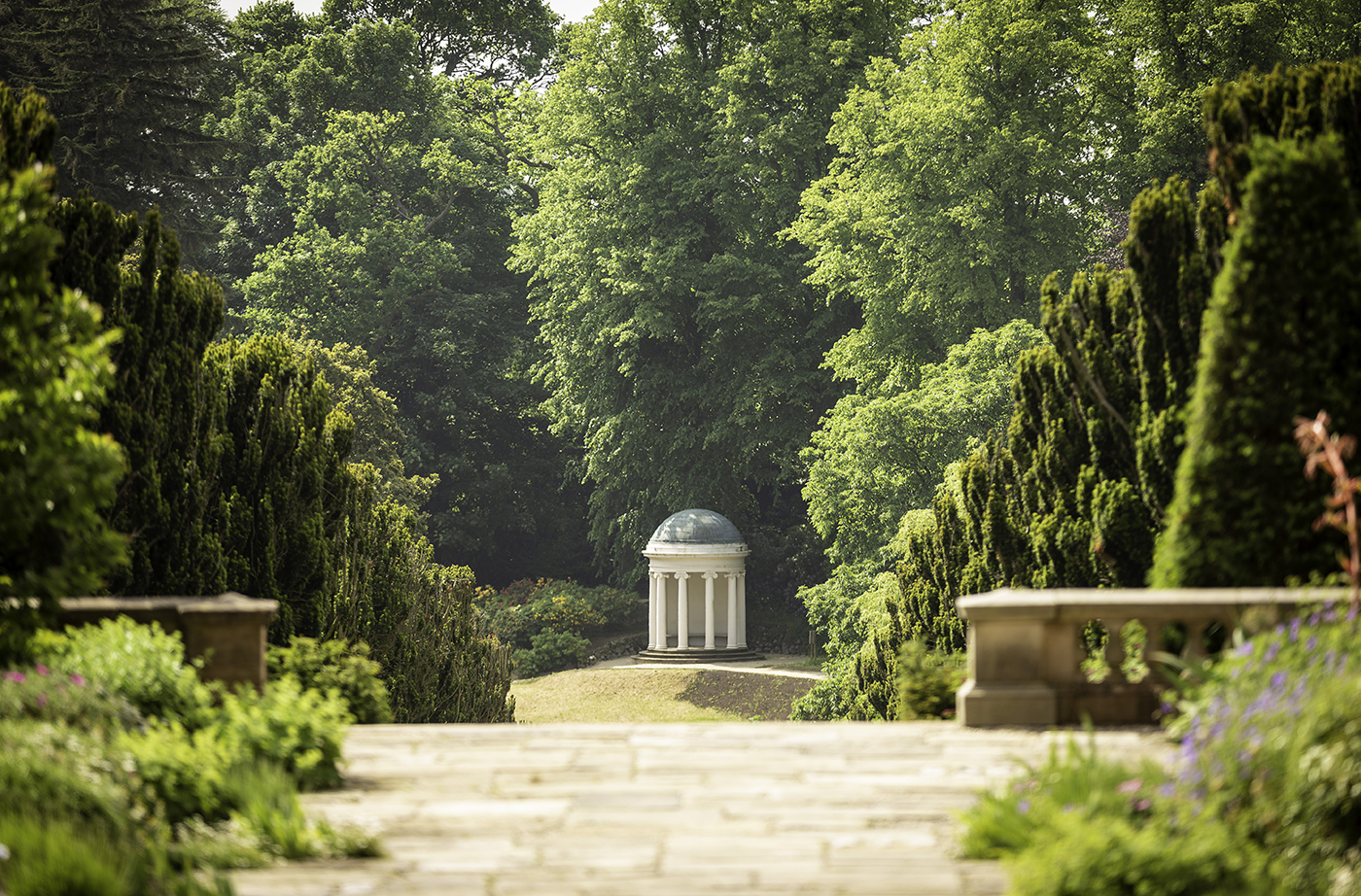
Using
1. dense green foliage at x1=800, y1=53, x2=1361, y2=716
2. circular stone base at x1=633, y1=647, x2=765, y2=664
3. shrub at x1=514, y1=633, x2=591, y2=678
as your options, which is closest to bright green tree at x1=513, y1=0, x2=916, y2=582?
shrub at x1=514, y1=633, x2=591, y2=678

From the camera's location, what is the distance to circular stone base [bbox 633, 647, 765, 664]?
38312mm

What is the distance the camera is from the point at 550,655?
1553 inches

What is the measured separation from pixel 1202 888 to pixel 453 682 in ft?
62.1

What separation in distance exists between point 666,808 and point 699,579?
34.3m

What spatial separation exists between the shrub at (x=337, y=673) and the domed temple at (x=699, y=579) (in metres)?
27.5

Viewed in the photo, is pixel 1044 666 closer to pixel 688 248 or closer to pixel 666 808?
pixel 666 808

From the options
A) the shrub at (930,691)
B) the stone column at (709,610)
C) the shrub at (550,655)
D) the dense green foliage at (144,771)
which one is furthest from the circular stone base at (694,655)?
the dense green foliage at (144,771)

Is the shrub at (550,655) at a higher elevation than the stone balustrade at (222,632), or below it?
below

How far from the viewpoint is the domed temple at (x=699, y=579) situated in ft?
129

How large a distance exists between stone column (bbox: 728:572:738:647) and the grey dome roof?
1105 mm

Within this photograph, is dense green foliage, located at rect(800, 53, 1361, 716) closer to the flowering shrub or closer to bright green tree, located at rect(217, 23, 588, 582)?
the flowering shrub

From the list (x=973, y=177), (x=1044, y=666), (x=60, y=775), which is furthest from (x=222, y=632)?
(x=973, y=177)

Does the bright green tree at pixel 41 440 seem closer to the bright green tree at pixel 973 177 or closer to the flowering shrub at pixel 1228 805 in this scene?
the flowering shrub at pixel 1228 805

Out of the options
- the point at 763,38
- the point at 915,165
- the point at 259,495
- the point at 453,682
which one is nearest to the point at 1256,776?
the point at 259,495
